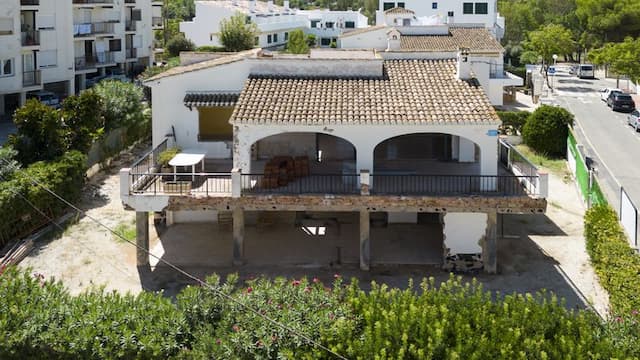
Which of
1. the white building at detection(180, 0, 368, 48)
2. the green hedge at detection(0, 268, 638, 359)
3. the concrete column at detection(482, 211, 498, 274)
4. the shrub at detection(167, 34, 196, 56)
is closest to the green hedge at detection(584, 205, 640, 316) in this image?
the green hedge at detection(0, 268, 638, 359)

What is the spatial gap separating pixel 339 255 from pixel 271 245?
105 inches

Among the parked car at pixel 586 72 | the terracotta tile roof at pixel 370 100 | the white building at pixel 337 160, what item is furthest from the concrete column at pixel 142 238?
the parked car at pixel 586 72

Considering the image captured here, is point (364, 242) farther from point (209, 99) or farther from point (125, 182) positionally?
point (125, 182)

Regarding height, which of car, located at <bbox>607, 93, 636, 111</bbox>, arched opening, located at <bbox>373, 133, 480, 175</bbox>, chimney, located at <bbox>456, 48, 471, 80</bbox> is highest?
chimney, located at <bbox>456, 48, 471, 80</bbox>

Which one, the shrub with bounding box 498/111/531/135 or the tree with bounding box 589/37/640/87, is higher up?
the tree with bounding box 589/37/640/87

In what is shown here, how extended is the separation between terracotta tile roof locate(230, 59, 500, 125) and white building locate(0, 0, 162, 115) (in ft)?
97.3

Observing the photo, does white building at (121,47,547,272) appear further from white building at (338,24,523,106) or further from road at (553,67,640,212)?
white building at (338,24,523,106)

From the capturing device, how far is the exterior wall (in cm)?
2759

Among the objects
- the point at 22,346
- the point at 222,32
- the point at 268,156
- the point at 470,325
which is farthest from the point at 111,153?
the point at 222,32

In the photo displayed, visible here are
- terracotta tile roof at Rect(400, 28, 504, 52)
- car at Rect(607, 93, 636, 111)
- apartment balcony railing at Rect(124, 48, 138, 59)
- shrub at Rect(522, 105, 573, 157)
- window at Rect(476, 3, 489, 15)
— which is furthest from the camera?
window at Rect(476, 3, 489, 15)

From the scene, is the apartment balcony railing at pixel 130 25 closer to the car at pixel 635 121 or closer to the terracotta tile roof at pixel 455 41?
the terracotta tile roof at pixel 455 41

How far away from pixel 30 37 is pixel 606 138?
39159 millimetres

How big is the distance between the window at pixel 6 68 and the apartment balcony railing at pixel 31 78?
1219mm

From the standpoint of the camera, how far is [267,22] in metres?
92.0
